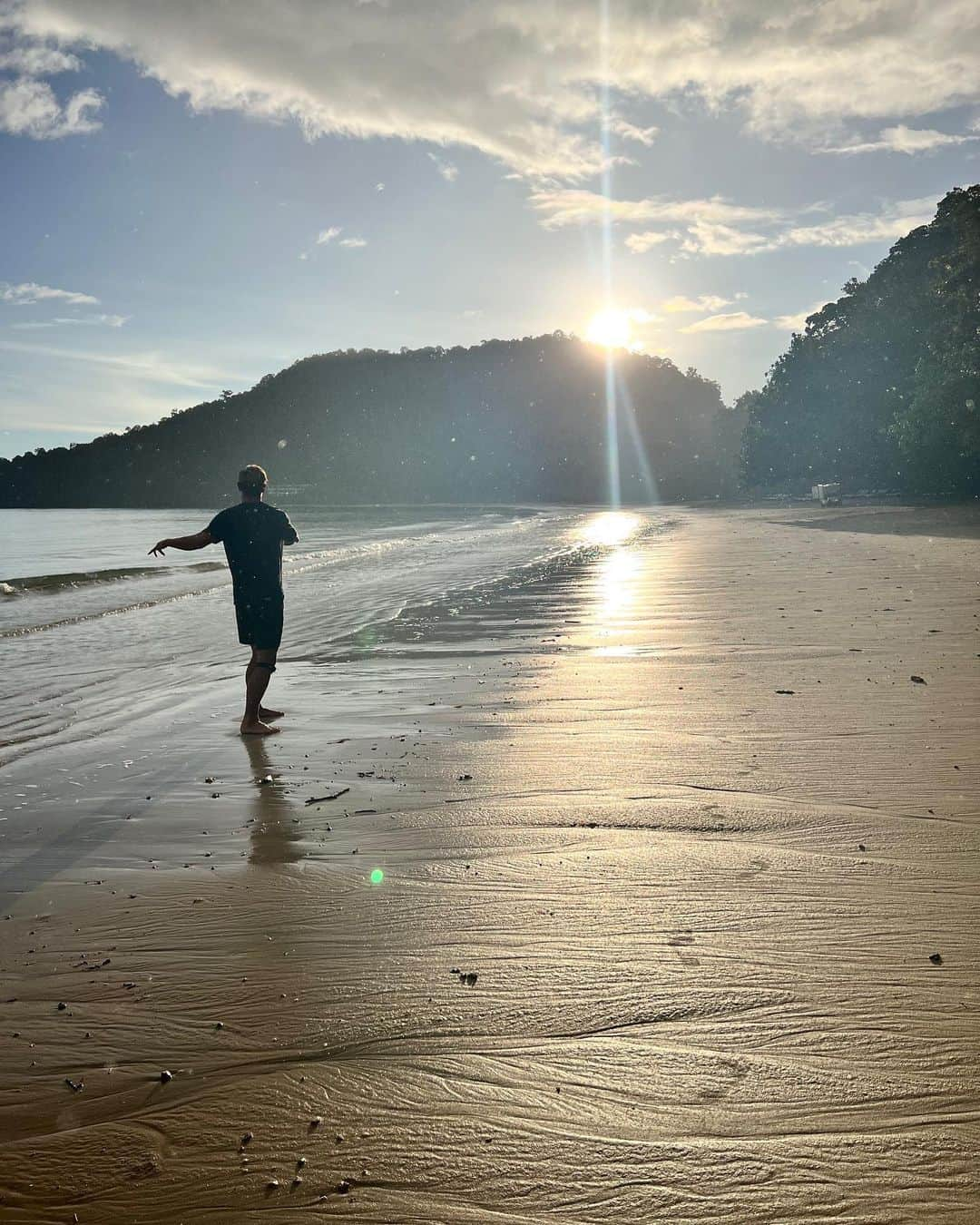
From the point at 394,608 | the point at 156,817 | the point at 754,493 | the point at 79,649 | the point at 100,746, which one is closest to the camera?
the point at 156,817

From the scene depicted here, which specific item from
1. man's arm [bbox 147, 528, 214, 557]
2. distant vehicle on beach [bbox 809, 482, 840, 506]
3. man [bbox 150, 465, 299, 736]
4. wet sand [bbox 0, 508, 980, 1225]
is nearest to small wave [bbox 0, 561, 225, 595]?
man [bbox 150, 465, 299, 736]

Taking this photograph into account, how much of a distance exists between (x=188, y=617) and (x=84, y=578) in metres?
13.4

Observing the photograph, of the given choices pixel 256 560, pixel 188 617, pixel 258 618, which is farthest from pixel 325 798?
pixel 188 617

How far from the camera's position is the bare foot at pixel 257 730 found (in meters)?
7.30

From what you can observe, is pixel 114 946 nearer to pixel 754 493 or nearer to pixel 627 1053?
pixel 627 1053

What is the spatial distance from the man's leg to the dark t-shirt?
57 centimetres

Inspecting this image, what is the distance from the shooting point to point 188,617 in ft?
55.7

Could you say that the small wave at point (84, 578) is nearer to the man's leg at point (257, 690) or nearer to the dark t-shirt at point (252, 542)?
the dark t-shirt at point (252, 542)

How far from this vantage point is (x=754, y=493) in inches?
3364

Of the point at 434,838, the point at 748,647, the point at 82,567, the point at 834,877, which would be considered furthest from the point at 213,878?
the point at 82,567

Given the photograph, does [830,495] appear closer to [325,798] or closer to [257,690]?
[257,690]

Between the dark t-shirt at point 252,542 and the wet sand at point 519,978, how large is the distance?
1.69m

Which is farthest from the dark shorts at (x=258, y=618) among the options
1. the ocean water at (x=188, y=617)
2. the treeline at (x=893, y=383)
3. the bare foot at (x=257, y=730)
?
the treeline at (x=893, y=383)

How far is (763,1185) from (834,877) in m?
1.87
